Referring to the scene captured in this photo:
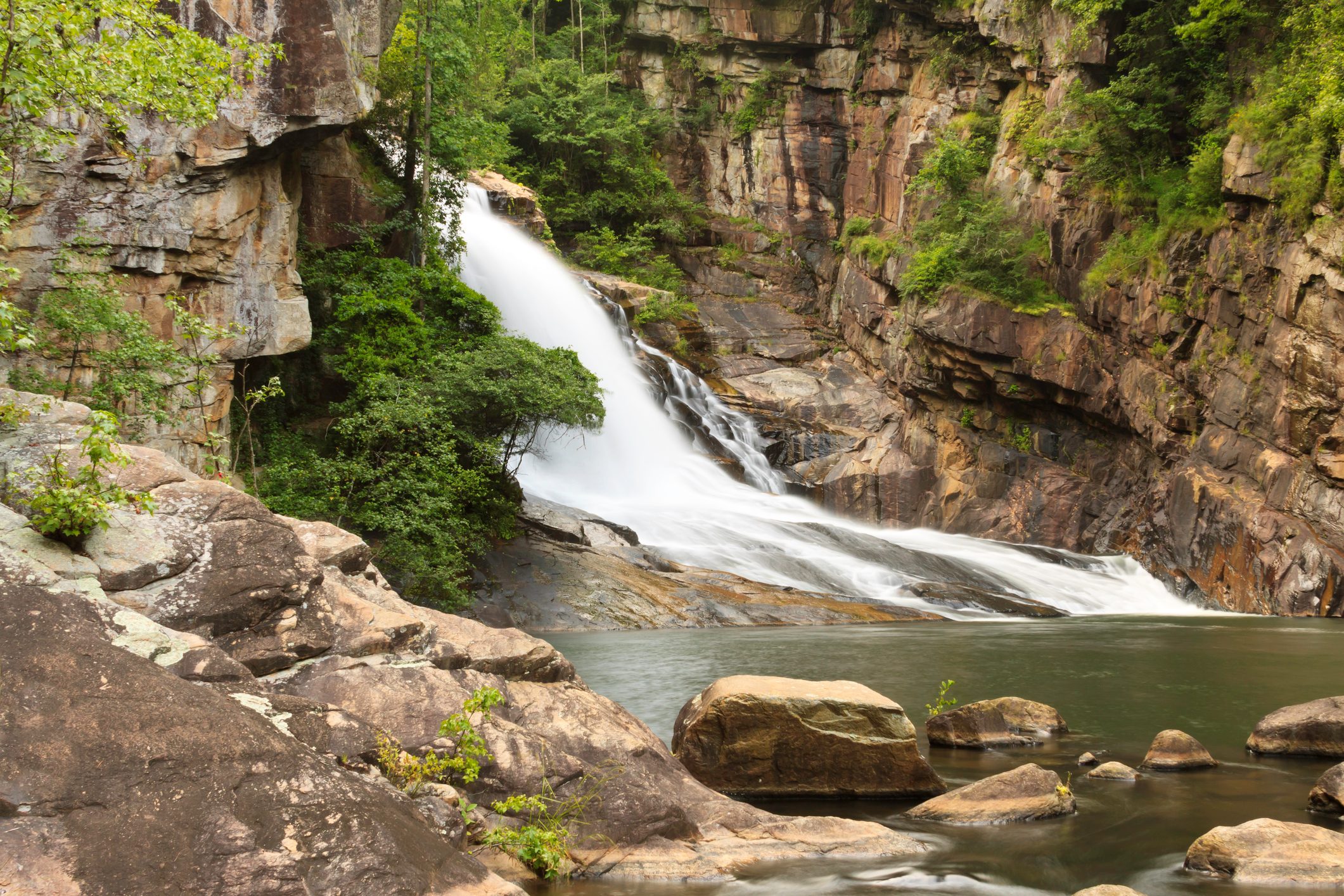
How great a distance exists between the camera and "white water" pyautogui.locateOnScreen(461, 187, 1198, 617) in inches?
949

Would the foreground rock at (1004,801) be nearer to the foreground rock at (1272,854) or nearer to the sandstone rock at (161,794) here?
the foreground rock at (1272,854)

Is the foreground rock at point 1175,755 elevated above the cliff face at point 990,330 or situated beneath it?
situated beneath

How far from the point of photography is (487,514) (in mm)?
20766

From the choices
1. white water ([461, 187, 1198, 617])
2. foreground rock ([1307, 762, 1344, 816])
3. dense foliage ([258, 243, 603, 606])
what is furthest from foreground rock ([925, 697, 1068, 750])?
white water ([461, 187, 1198, 617])

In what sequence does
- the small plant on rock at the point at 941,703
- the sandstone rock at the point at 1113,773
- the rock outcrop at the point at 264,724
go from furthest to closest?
the small plant on rock at the point at 941,703 → the sandstone rock at the point at 1113,773 → the rock outcrop at the point at 264,724

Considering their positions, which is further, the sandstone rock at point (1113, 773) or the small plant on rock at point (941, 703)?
the small plant on rock at point (941, 703)

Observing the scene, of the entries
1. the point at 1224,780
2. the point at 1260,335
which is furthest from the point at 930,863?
the point at 1260,335

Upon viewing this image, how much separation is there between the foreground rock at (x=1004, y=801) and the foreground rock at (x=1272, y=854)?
44.8 inches

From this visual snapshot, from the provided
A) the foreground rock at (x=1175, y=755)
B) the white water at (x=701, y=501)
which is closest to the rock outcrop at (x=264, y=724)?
the foreground rock at (x=1175, y=755)

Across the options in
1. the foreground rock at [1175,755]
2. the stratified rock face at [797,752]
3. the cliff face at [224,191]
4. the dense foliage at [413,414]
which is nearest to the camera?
the stratified rock face at [797,752]

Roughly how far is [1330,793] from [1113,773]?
1.68 m

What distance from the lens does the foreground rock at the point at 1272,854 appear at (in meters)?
5.90

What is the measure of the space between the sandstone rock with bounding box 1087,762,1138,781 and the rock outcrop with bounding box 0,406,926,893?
288 centimetres

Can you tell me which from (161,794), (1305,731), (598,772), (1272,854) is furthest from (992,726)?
(161,794)
